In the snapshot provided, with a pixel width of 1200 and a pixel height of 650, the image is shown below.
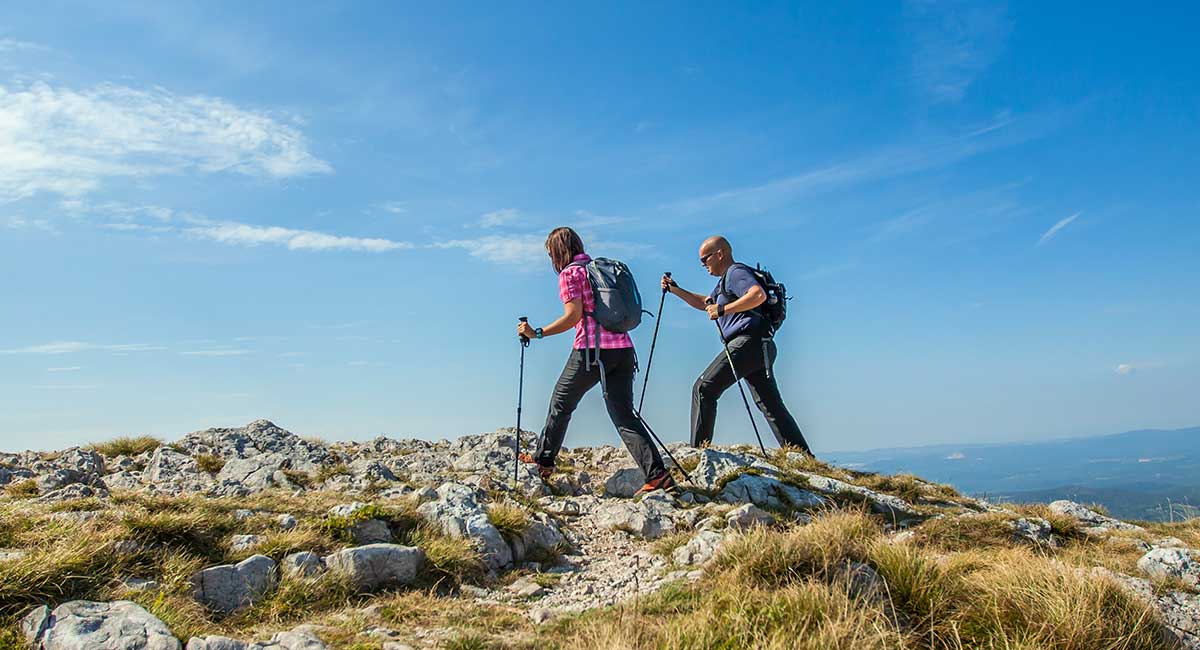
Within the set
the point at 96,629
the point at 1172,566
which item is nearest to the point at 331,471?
the point at 96,629

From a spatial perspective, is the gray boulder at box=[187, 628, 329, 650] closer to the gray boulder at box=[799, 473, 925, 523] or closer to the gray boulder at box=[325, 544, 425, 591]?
the gray boulder at box=[325, 544, 425, 591]

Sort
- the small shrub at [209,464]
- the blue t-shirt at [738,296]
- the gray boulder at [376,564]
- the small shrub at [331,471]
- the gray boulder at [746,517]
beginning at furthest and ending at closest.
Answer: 1. the small shrub at [209,464]
2. the blue t-shirt at [738,296]
3. the small shrub at [331,471]
4. the gray boulder at [746,517]
5. the gray boulder at [376,564]

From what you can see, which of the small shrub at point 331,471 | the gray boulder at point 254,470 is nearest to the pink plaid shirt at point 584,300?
the small shrub at point 331,471

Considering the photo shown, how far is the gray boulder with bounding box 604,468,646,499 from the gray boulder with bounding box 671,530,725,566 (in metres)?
2.95

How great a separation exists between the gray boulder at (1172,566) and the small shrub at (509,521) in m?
5.92

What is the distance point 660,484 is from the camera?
9203 mm

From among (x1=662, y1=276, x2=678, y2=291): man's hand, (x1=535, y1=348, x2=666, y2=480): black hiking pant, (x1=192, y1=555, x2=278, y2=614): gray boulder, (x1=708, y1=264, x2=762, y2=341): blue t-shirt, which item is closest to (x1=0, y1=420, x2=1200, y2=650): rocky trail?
(x1=192, y1=555, x2=278, y2=614): gray boulder

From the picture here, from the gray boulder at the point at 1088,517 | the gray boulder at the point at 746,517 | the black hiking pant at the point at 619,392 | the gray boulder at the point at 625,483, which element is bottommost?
the gray boulder at the point at 1088,517

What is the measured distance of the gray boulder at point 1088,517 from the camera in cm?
1004

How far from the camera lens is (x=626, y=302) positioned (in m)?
9.06

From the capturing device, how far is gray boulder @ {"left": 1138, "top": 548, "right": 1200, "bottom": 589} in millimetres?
6414

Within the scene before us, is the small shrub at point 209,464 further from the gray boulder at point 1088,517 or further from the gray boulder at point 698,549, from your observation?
the gray boulder at point 1088,517

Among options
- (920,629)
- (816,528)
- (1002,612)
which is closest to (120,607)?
Answer: (816,528)

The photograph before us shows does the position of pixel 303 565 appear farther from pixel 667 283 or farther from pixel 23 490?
pixel 667 283
